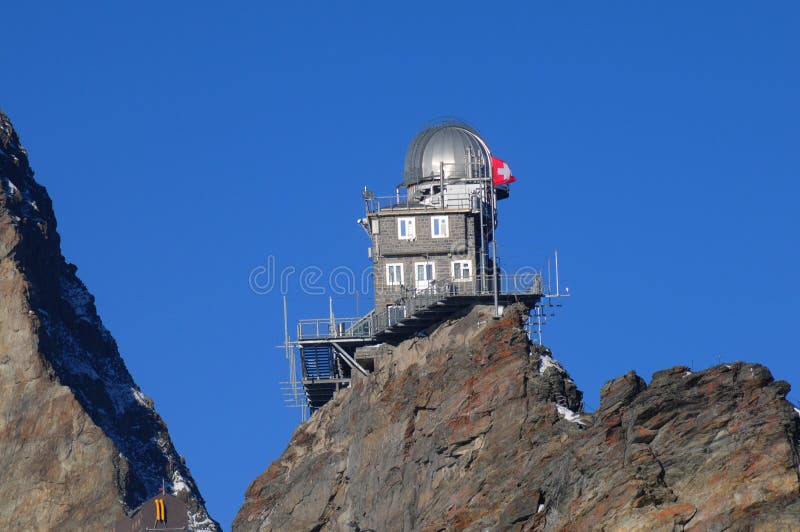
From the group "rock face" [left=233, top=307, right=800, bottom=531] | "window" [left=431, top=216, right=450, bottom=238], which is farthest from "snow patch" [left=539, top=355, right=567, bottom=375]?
"window" [left=431, top=216, right=450, bottom=238]

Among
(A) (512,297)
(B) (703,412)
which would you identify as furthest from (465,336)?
(B) (703,412)

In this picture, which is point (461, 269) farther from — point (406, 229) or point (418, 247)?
point (406, 229)

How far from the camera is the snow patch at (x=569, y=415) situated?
120 meters

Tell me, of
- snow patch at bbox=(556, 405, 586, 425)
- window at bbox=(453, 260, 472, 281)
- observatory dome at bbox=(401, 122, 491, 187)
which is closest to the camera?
snow patch at bbox=(556, 405, 586, 425)

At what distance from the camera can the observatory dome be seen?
15600 centimetres

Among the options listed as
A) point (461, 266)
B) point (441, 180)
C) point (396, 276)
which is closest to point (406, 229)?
point (396, 276)

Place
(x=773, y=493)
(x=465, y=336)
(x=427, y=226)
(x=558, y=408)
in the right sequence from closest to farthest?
(x=773, y=493)
(x=558, y=408)
(x=465, y=336)
(x=427, y=226)

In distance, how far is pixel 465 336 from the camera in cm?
13525

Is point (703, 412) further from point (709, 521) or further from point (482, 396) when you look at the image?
point (482, 396)

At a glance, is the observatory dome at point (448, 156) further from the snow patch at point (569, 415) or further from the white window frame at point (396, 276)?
the snow patch at point (569, 415)

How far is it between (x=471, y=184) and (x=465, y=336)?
22.3 m

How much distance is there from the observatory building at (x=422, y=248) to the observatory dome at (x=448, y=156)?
0.06 m

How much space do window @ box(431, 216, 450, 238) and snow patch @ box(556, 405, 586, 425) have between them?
95.5ft

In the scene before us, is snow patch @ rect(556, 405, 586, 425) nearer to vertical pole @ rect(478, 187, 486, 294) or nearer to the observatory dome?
vertical pole @ rect(478, 187, 486, 294)
